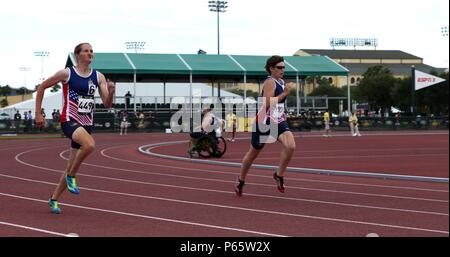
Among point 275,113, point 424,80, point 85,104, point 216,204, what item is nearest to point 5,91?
point 424,80

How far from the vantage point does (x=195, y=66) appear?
163 feet

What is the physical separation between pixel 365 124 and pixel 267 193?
38165 mm

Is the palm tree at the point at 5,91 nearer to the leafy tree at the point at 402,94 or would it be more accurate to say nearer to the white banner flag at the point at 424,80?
the leafy tree at the point at 402,94

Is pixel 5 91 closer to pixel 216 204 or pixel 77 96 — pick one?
pixel 216 204

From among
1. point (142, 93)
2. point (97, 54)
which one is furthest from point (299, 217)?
point (142, 93)

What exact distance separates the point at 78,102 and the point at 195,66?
42035 mm

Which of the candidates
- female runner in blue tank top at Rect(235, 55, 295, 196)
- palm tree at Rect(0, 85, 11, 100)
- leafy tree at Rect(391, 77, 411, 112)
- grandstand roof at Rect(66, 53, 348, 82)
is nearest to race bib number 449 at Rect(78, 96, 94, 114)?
female runner in blue tank top at Rect(235, 55, 295, 196)

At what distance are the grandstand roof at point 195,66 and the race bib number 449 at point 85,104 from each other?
39013 millimetres

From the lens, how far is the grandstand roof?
48.0 metres

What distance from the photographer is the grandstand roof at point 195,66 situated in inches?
1891

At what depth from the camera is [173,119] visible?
4456cm

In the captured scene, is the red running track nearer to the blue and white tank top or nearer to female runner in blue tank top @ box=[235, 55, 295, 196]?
female runner in blue tank top @ box=[235, 55, 295, 196]
